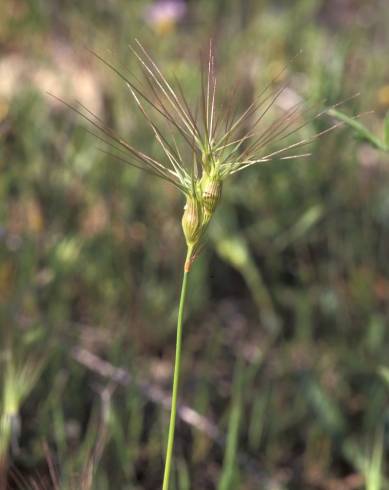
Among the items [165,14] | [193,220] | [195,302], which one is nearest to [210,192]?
[193,220]

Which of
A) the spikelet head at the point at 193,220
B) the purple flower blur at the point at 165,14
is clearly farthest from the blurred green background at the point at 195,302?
the spikelet head at the point at 193,220

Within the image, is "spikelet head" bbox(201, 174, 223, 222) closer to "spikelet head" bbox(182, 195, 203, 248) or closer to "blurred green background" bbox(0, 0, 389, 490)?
"spikelet head" bbox(182, 195, 203, 248)

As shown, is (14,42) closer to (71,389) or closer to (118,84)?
(118,84)

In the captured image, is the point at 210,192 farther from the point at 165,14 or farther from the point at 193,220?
the point at 165,14

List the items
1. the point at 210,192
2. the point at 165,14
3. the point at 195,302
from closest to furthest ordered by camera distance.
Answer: the point at 210,192 < the point at 195,302 < the point at 165,14

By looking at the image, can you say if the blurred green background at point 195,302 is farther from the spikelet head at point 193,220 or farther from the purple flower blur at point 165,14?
the spikelet head at point 193,220

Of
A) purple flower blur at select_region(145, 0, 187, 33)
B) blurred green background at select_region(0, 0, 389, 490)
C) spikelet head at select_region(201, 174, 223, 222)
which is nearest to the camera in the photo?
spikelet head at select_region(201, 174, 223, 222)

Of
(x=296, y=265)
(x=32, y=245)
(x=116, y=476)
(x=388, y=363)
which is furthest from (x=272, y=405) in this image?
(x=32, y=245)

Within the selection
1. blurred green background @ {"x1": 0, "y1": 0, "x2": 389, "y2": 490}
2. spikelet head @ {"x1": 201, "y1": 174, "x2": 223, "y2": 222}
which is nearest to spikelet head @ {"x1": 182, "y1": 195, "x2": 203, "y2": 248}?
spikelet head @ {"x1": 201, "y1": 174, "x2": 223, "y2": 222}
